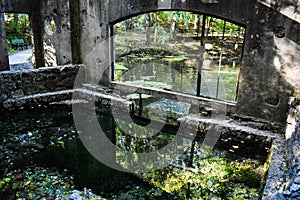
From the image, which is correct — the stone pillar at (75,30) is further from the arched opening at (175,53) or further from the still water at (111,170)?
the still water at (111,170)

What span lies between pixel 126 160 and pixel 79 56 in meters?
4.08

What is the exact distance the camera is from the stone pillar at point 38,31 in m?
8.51

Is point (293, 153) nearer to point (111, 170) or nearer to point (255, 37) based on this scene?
point (255, 37)

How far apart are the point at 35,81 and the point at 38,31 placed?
265 centimetres

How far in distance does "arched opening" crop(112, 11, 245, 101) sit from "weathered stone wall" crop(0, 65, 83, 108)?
6.28ft

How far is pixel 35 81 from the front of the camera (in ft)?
23.1

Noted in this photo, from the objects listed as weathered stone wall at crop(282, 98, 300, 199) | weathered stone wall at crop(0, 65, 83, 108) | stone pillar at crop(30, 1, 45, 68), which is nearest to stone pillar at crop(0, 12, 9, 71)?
stone pillar at crop(30, 1, 45, 68)

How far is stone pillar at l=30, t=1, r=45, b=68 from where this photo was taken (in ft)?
27.9

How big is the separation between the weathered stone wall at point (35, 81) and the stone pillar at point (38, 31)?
2.31 m

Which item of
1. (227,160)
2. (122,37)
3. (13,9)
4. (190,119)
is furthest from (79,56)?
(122,37)

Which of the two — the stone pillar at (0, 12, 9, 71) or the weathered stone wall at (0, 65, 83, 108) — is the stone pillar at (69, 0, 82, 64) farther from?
the stone pillar at (0, 12, 9, 71)

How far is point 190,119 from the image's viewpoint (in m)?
5.83

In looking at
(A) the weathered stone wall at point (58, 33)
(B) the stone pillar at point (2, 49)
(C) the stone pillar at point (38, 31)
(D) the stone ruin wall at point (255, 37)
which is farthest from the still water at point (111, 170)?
(C) the stone pillar at point (38, 31)

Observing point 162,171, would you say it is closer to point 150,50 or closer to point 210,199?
point 210,199
